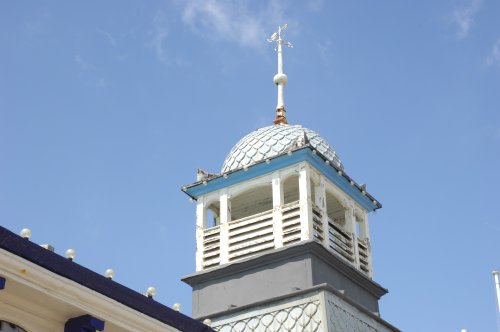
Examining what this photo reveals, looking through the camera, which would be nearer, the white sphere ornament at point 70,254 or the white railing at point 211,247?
the white sphere ornament at point 70,254

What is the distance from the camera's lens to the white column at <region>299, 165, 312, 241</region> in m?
23.1

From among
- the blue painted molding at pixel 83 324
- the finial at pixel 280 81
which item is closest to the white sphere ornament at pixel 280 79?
the finial at pixel 280 81

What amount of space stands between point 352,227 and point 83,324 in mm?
13358

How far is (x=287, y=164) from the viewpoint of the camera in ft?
79.5

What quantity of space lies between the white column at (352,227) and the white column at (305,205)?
7.59 feet

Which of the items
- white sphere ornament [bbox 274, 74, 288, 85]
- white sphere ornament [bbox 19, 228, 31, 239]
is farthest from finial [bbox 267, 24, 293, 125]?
white sphere ornament [bbox 19, 228, 31, 239]

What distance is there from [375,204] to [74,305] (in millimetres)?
14834

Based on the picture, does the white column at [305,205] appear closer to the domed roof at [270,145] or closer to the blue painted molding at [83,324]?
the domed roof at [270,145]

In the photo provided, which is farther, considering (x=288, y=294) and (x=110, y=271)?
(x=288, y=294)

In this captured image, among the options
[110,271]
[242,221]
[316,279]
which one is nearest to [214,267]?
[242,221]

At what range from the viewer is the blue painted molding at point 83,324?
13.3 m

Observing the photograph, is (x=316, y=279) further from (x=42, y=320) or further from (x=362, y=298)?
(x=42, y=320)

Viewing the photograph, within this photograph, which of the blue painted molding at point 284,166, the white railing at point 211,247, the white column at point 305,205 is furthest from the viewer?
the white railing at point 211,247

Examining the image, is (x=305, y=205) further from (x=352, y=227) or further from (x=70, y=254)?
(x=70, y=254)
